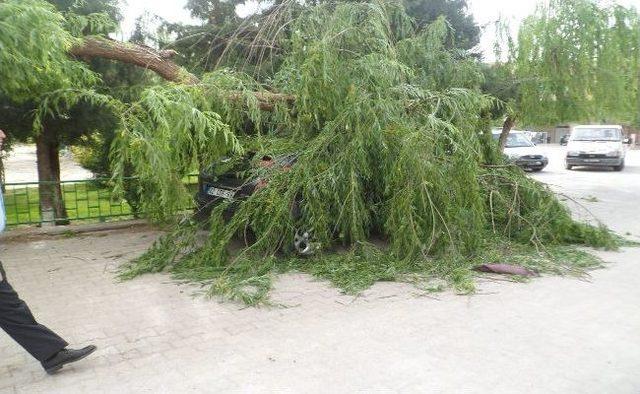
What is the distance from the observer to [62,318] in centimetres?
416

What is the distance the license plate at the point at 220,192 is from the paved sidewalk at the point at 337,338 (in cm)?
128

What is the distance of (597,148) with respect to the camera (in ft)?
62.3

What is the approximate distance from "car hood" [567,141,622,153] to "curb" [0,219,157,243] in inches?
684

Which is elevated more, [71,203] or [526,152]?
[526,152]

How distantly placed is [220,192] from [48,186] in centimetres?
325

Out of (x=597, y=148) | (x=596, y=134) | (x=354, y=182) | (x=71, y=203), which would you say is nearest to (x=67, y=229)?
(x=71, y=203)

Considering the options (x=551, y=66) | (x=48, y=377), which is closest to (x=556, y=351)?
(x=48, y=377)

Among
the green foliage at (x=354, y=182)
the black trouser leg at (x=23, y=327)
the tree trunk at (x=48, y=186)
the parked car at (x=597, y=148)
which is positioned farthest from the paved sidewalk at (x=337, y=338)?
the parked car at (x=597, y=148)

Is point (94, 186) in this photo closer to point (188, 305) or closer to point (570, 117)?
point (188, 305)

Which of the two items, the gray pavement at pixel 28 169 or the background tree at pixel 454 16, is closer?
the background tree at pixel 454 16

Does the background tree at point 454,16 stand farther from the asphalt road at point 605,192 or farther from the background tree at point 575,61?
the asphalt road at point 605,192

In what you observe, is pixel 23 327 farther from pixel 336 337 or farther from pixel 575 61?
pixel 575 61

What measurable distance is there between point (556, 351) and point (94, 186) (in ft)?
23.2

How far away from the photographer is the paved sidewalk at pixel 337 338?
309 cm
